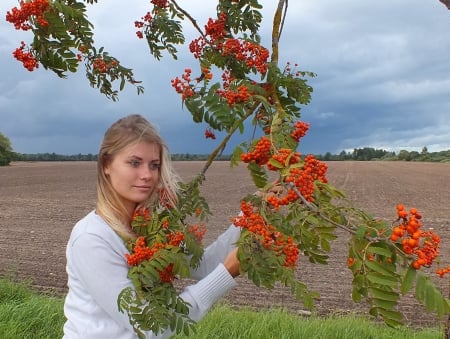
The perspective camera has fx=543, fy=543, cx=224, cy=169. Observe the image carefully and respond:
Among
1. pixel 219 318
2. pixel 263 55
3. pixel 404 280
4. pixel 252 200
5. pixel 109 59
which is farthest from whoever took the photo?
pixel 219 318

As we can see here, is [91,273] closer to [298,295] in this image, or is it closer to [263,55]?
[298,295]

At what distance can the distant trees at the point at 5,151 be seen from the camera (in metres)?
61.9

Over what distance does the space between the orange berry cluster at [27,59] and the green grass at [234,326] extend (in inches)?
114

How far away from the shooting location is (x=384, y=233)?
1582 millimetres

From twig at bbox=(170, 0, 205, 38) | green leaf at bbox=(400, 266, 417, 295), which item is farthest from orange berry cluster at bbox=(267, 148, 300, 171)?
twig at bbox=(170, 0, 205, 38)

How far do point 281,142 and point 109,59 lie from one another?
1.99 metres

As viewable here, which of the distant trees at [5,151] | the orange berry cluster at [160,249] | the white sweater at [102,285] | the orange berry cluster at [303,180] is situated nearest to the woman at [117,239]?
the white sweater at [102,285]

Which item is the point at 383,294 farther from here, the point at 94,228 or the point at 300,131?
the point at 94,228

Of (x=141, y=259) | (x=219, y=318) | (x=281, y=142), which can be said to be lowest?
(x=219, y=318)

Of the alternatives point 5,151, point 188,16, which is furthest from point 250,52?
point 5,151

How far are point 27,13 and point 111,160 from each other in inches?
40.9

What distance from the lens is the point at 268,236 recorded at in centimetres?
179

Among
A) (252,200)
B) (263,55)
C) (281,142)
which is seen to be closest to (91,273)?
(252,200)

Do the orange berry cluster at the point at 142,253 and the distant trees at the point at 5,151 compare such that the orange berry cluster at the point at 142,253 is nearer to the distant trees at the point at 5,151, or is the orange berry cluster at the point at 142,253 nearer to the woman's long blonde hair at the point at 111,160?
the woman's long blonde hair at the point at 111,160
